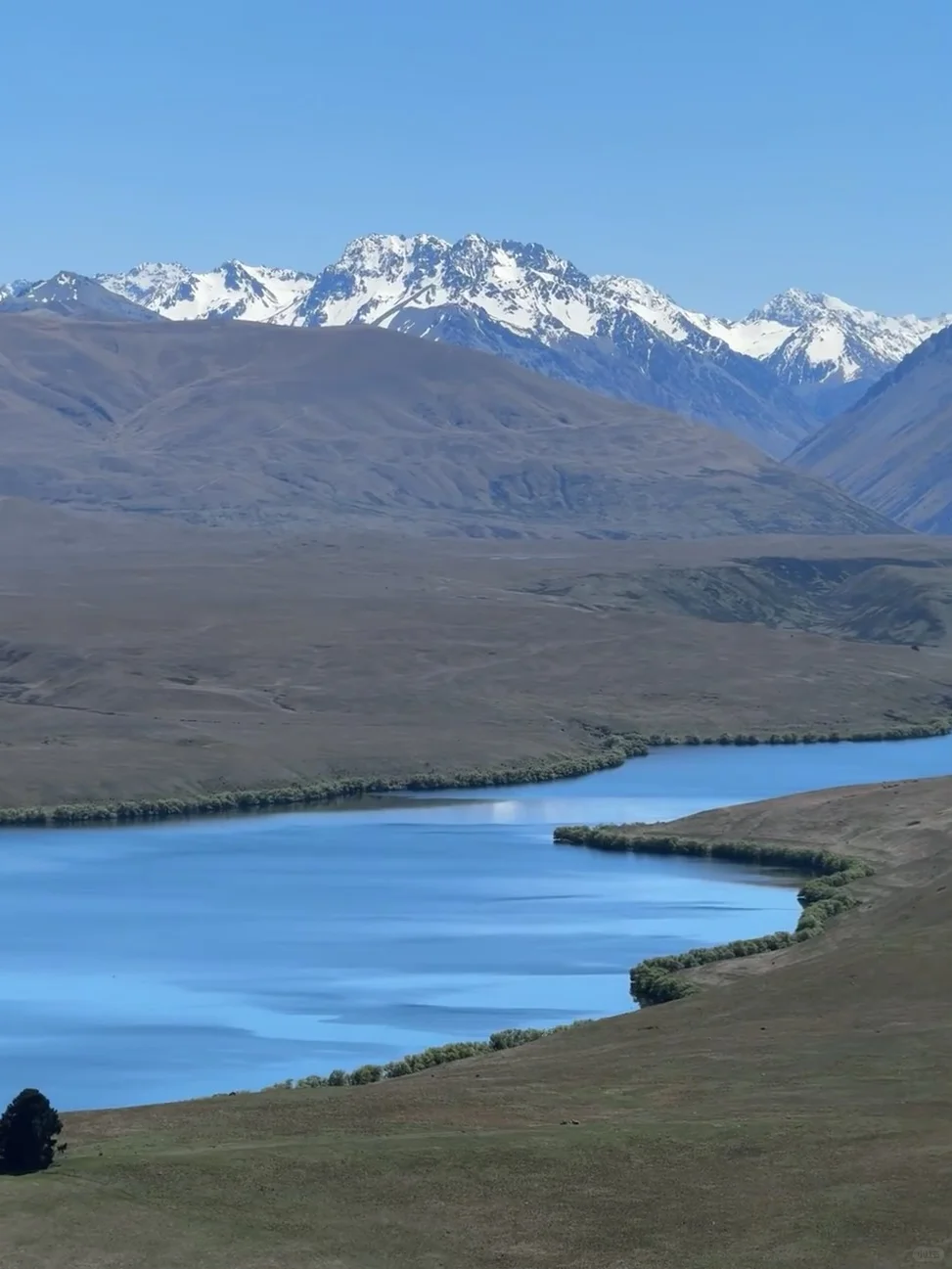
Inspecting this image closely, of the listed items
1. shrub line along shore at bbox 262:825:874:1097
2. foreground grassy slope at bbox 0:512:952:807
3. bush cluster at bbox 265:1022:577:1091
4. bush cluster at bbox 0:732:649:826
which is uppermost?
foreground grassy slope at bbox 0:512:952:807

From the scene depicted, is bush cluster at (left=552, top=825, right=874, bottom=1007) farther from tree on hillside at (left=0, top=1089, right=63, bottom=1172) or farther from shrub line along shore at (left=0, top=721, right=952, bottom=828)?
tree on hillside at (left=0, top=1089, right=63, bottom=1172)

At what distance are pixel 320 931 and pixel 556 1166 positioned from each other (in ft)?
145

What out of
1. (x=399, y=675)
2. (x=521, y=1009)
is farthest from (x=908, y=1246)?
(x=399, y=675)

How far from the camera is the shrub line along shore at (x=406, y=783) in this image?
375ft

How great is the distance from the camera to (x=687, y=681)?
17075cm

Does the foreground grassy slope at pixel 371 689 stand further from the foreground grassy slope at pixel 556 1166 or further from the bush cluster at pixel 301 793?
the foreground grassy slope at pixel 556 1166

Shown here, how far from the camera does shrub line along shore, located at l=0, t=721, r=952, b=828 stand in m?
114

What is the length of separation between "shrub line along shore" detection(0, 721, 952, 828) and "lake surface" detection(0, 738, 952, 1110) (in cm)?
309

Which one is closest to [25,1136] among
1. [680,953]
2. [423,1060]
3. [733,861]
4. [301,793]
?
[423,1060]

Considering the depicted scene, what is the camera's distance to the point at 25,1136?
3784cm

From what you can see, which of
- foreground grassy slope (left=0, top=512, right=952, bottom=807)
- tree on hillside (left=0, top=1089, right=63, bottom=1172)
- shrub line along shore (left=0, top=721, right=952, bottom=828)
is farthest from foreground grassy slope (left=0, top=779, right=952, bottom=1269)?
foreground grassy slope (left=0, top=512, right=952, bottom=807)

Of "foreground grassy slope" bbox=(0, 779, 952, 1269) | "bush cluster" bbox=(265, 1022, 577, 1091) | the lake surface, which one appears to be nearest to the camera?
"foreground grassy slope" bbox=(0, 779, 952, 1269)

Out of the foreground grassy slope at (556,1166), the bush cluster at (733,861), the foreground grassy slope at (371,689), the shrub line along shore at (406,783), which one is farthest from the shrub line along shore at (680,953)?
the foreground grassy slope at (371,689)

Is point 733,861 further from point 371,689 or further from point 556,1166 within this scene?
point 371,689
